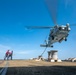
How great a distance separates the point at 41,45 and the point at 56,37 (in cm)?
2368

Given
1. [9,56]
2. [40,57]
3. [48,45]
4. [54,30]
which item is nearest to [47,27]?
[54,30]

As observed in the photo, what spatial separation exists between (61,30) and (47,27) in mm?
8245

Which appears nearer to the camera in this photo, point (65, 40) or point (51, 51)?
point (65, 40)

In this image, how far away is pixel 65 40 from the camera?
162 feet

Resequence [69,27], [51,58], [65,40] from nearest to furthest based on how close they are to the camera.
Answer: [69,27] → [65,40] → [51,58]

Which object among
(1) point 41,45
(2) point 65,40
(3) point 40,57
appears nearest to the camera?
(2) point 65,40

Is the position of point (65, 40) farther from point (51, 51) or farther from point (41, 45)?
point (41, 45)

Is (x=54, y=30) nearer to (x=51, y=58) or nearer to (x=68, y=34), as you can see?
(x=68, y=34)

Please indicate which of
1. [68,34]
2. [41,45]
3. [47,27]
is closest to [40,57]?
[41,45]

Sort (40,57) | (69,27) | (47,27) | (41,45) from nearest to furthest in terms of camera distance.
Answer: (69,27)
(47,27)
(41,45)
(40,57)

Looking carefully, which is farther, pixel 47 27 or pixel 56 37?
pixel 47 27

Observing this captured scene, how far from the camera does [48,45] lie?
68562 millimetres

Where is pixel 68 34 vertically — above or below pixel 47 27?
below

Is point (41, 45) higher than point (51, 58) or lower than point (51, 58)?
higher
